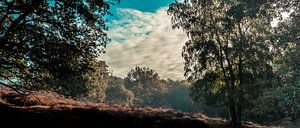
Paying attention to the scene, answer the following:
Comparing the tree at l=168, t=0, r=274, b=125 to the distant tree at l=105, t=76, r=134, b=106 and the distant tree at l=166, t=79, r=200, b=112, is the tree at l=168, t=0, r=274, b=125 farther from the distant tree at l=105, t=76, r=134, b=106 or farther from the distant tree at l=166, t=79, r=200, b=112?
the distant tree at l=105, t=76, r=134, b=106

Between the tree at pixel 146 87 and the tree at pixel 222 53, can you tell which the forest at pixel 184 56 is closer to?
the tree at pixel 222 53

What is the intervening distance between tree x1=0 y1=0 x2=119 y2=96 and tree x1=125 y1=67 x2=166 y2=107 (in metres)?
123

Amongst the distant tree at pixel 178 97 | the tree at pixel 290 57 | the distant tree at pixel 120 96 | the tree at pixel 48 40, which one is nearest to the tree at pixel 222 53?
the tree at pixel 290 57

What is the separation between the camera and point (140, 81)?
513 feet

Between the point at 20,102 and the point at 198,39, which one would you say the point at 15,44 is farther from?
the point at 198,39

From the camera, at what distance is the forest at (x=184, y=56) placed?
18.7 meters

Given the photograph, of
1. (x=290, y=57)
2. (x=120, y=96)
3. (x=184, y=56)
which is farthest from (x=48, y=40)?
(x=120, y=96)

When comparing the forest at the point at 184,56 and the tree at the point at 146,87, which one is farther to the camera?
the tree at the point at 146,87

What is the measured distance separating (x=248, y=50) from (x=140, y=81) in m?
123

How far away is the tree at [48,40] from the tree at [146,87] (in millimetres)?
122588

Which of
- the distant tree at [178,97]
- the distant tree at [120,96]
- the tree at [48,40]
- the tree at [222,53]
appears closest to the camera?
the tree at [48,40]

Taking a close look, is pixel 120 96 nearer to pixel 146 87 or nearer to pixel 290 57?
pixel 146 87

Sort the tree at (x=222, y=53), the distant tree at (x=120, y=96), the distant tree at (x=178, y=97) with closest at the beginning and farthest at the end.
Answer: the tree at (x=222, y=53)
the distant tree at (x=178, y=97)
the distant tree at (x=120, y=96)

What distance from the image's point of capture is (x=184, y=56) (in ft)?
126
